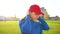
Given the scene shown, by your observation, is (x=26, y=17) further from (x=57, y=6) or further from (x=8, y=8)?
(x=57, y=6)

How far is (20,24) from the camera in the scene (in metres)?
1.76

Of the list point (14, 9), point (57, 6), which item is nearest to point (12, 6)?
point (14, 9)

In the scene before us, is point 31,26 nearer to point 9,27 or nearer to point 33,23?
point 33,23

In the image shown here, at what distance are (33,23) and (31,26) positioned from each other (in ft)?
0.12

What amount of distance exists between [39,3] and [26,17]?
8.0 inches

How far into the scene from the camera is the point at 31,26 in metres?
1.74

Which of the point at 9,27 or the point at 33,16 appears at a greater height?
the point at 33,16

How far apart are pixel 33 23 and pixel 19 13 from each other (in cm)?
18

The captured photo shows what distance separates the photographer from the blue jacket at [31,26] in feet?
5.64

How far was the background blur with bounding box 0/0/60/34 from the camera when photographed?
1766mm

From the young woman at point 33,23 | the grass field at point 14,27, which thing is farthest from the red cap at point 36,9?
the grass field at point 14,27

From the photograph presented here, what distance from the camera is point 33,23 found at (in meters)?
1.75

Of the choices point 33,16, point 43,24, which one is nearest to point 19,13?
point 33,16

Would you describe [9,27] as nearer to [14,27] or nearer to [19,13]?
[14,27]
